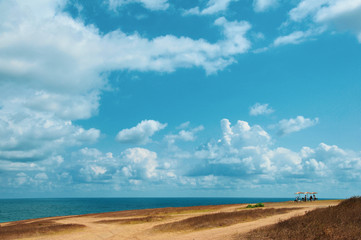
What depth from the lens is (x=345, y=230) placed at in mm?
16500

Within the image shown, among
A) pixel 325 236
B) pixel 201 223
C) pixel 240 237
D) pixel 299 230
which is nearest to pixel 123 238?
pixel 201 223

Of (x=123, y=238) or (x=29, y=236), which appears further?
(x=29, y=236)

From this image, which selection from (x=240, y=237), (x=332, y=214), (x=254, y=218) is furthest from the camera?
(x=254, y=218)

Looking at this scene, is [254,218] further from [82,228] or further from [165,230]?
[82,228]

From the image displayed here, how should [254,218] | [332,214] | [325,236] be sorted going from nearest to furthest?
[325,236] < [332,214] < [254,218]

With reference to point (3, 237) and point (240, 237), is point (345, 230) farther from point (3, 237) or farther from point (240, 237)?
point (3, 237)

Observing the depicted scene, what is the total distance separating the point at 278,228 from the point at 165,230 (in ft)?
38.1

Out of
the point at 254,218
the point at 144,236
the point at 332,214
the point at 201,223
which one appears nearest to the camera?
the point at 332,214

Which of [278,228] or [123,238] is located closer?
[278,228]

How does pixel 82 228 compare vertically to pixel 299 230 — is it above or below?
below

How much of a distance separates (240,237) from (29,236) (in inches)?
884

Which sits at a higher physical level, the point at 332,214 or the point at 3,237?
the point at 332,214

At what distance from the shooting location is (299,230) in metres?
17.5

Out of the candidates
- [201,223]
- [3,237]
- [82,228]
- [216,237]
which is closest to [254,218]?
[201,223]
